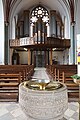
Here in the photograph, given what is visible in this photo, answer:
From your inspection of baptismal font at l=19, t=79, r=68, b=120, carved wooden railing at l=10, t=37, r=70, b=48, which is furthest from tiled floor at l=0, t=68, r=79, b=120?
carved wooden railing at l=10, t=37, r=70, b=48

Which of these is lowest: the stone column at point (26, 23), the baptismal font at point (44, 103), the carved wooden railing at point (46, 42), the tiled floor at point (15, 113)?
the tiled floor at point (15, 113)

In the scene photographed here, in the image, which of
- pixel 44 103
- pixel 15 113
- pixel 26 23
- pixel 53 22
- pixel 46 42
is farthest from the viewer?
pixel 26 23

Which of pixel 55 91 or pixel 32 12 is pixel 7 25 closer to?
pixel 32 12

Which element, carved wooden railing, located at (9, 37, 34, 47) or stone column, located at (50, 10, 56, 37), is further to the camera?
stone column, located at (50, 10, 56, 37)

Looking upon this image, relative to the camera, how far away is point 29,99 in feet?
4.40

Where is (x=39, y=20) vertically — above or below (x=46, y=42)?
above

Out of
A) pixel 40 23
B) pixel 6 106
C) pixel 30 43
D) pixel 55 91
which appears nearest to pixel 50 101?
pixel 55 91

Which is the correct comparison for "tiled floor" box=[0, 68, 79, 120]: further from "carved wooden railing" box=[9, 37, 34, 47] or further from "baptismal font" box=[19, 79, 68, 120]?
"carved wooden railing" box=[9, 37, 34, 47]

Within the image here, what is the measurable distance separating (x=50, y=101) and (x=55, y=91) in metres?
0.10

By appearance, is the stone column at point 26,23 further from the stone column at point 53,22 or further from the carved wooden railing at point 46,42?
the carved wooden railing at point 46,42

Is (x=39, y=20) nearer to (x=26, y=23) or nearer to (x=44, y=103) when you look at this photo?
(x=26, y=23)

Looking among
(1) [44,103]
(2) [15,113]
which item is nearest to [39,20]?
(2) [15,113]

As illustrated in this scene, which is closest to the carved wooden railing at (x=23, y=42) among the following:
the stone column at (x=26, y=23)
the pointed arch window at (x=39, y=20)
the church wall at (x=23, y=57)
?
the stone column at (x=26, y=23)

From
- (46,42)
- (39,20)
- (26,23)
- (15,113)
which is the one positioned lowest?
(15,113)
